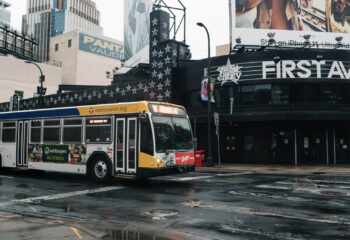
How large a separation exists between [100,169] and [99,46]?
86.1 m

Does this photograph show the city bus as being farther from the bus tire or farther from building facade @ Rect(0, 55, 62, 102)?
building facade @ Rect(0, 55, 62, 102)

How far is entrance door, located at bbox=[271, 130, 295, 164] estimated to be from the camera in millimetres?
25297

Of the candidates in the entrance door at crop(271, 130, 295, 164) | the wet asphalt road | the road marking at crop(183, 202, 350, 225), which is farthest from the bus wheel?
the entrance door at crop(271, 130, 295, 164)

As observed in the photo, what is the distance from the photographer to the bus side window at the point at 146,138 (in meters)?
12.1

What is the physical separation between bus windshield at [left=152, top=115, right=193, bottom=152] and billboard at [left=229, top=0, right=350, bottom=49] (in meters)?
16.9

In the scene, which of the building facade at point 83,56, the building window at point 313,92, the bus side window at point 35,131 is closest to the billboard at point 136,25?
the building facade at point 83,56

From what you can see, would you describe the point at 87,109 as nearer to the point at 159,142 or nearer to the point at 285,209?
the point at 159,142

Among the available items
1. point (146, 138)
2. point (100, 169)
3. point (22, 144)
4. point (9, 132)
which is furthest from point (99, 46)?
point (146, 138)

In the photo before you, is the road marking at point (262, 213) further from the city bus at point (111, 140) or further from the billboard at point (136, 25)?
the billboard at point (136, 25)

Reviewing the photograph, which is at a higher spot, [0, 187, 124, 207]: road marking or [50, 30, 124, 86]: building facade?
[50, 30, 124, 86]: building facade

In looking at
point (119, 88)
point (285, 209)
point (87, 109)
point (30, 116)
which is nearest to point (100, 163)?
point (87, 109)

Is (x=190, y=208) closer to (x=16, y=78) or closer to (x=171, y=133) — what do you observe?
(x=171, y=133)

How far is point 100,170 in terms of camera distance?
13.5 meters

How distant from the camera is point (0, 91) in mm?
57844
